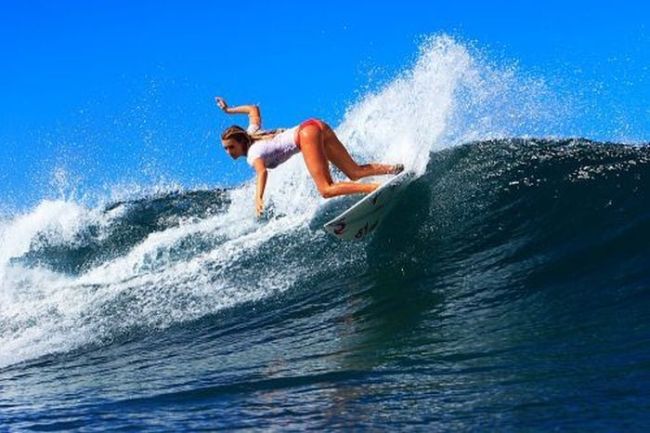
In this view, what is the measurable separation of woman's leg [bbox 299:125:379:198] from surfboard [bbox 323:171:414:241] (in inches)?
6.2

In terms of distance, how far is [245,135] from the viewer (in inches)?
308

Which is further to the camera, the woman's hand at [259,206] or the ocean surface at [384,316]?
the woman's hand at [259,206]

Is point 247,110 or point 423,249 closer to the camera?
point 423,249

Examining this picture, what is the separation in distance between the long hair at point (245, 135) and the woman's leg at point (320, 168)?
16.1 inches

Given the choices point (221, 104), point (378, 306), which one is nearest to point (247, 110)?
point (221, 104)

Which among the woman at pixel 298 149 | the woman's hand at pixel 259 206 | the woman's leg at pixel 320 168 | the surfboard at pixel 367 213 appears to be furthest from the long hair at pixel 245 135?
the surfboard at pixel 367 213

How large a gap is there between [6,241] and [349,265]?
9.46m

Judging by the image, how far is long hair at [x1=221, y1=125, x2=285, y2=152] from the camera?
768 centimetres

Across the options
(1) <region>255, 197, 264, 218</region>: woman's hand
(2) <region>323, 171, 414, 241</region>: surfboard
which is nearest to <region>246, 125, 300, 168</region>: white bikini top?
(1) <region>255, 197, 264, 218</region>: woman's hand

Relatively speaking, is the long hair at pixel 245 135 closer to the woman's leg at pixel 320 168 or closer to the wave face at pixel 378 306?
the woman's leg at pixel 320 168

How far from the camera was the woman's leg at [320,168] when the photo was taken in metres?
7.55

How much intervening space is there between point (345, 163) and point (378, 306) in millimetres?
2596

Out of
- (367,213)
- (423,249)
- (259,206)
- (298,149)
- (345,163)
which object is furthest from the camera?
(345,163)

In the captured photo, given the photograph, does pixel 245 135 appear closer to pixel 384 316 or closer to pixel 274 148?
pixel 274 148
